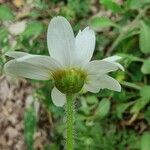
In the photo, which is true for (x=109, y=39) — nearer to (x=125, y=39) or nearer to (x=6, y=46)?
(x=125, y=39)

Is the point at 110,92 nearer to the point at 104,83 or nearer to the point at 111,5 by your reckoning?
the point at 111,5

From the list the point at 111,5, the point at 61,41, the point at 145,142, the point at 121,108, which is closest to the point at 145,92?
the point at 145,142

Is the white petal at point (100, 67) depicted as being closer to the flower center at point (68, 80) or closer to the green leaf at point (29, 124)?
the flower center at point (68, 80)

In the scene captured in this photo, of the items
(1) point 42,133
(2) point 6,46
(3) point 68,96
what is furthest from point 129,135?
(3) point 68,96

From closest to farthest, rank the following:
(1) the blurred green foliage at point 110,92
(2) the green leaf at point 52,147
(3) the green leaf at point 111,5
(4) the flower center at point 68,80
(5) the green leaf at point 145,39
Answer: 1. (4) the flower center at point 68,80
2. (1) the blurred green foliage at point 110,92
3. (3) the green leaf at point 111,5
4. (5) the green leaf at point 145,39
5. (2) the green leaf at point 52,147

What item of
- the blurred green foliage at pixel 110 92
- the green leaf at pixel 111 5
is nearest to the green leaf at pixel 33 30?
the blurred green foliage at pixel 110 92

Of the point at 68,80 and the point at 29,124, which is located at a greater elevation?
the point at 68,80

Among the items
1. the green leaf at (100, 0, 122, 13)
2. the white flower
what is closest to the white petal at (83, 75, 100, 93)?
the white flower
